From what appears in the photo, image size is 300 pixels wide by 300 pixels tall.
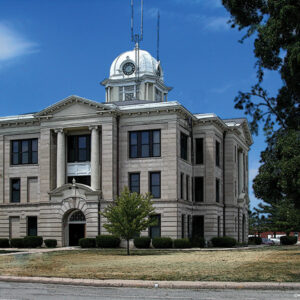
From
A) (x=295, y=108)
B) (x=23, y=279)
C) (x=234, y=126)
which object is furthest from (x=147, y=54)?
(x=23, y=279)

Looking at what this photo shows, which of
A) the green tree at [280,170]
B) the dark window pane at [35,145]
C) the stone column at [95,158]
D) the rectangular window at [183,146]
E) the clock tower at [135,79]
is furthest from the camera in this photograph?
the clock tower at [135,79]

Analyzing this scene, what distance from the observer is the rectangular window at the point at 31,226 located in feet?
185

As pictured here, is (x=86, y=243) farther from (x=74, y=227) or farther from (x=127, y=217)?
(x=127, y=217)

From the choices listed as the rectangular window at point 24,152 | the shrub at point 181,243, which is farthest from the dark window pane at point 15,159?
the shrub at point 181,243

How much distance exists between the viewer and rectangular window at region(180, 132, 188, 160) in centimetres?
5441

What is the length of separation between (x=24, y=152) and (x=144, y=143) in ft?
42.1

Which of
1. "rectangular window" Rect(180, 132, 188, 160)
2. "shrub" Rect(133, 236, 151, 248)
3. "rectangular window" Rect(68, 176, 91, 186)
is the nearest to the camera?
"shrub" Rect(133, 236, 151, 248)

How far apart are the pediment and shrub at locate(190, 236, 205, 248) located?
46.6 ft

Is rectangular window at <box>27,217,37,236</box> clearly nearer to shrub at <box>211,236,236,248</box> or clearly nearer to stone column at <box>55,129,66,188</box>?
stone column at <box>55,129,66,188</box>

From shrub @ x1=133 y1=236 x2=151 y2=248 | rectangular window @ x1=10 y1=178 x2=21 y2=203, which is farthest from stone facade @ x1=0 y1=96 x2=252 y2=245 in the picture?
shrub @ x1=133 y1=236 x2=151 y2=248

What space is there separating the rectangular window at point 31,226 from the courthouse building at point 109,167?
97 mm

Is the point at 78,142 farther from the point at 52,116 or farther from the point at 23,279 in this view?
the point at 23,279

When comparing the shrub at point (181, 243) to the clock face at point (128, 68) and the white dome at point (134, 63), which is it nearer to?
the white dome at point (134, 63)

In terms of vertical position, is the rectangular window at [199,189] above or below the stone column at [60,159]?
below
